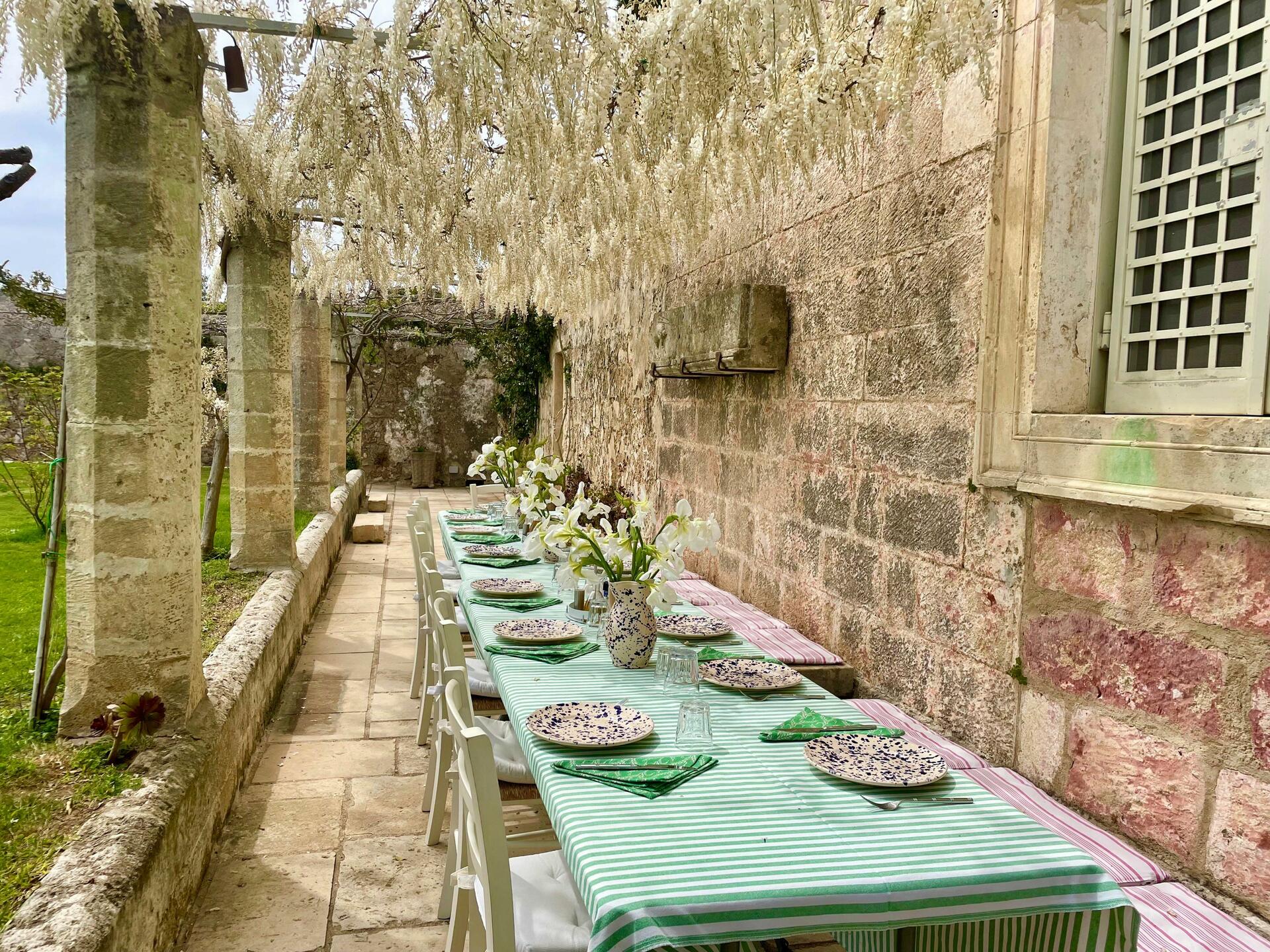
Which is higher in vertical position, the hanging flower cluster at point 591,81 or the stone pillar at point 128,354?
the hanging flower cluster at point 591,81

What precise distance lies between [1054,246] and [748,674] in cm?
123

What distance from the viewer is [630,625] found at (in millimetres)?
2174

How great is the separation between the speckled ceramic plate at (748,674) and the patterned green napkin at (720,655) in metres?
0.04

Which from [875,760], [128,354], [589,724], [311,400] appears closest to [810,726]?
[875,760]

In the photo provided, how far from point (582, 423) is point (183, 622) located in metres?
5.35

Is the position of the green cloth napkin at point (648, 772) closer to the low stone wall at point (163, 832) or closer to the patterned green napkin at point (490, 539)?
the low stone wall at point (163, 832)

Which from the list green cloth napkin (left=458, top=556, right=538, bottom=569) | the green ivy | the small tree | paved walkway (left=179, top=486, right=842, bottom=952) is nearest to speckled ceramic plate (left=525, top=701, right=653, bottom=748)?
paved walkway (left=179, top=486, right=842, bottom=952)

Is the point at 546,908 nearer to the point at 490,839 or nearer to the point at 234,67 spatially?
the point at 490,839

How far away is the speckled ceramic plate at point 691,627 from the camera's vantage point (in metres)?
2.54

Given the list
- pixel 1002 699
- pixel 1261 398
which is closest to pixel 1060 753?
pixel 1002 699

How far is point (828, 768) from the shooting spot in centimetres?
152

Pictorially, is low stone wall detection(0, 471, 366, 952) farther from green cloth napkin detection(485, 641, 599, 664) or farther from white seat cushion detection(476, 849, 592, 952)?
green cloth napkin detection(485, 641, 599, 664)

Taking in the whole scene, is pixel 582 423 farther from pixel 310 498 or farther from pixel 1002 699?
pixel 1002 699

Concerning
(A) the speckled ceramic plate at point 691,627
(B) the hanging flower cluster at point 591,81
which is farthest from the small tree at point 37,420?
(A) the speckled ceramic plate at point 691,627
